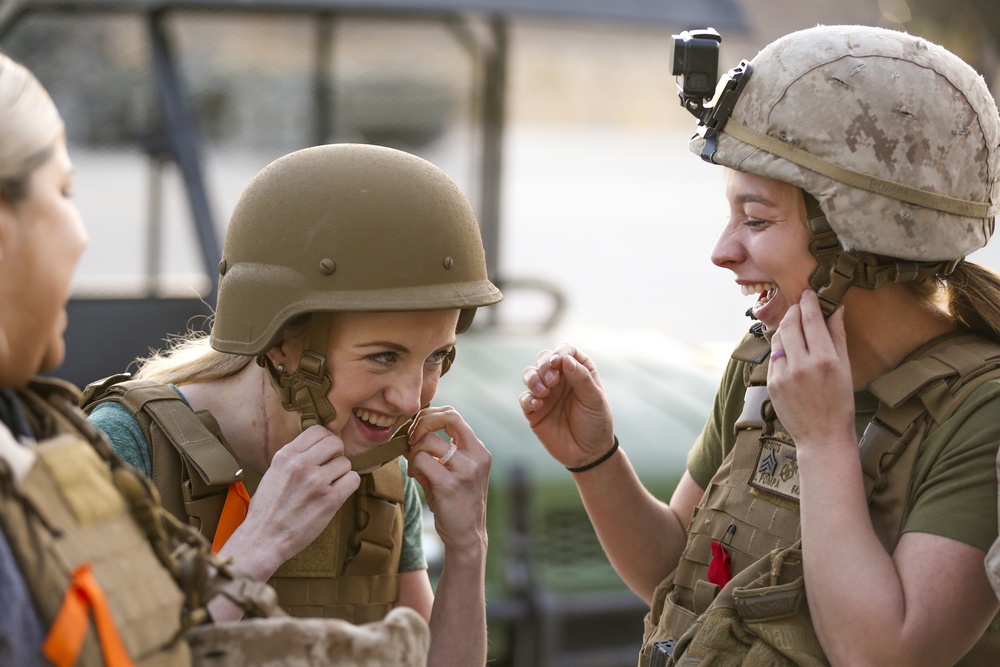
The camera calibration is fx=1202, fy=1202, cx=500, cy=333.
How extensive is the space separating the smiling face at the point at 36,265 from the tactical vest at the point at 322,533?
0.74 metres

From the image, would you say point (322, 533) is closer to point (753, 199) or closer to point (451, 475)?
point (451, 475)

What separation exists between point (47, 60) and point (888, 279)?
356 cm

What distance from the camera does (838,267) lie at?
2160 millimetres

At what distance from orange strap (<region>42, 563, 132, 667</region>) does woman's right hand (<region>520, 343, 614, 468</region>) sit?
51.0 inches

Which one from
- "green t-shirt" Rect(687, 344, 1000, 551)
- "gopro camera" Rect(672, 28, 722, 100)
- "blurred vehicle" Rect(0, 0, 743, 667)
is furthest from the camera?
"blurred vehicle" Rect(0, 0, 743, 667)

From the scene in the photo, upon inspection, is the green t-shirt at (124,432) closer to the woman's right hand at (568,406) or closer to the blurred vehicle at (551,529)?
the woman's right hand at (568,406)

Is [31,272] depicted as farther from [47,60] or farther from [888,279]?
[47,60]

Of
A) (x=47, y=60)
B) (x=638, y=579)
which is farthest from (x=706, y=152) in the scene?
(x=47, y=60)

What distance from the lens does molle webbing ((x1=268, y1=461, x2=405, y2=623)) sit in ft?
7.66

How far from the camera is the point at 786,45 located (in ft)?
7.44

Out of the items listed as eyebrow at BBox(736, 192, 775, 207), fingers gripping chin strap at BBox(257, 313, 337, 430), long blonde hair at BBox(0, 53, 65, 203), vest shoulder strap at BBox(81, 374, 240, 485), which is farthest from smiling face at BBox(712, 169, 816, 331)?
long blonde hair at BBox(0, 53, 65, 203)

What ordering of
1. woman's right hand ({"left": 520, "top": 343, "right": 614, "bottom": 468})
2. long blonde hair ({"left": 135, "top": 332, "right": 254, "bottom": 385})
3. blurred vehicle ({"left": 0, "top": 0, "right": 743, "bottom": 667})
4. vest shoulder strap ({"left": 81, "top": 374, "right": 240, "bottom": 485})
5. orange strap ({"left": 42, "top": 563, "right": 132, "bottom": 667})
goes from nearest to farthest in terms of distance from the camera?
orange strap ({"left": 42, "top": 563, "right": 132, "bottom": 667}), vest shoulder strap ({"left": 81, "top": 374, "right": 240, "bottom": 485}), long blonde hair ({"left": 135, "top": 332, "right": 254, "bottom": 385}), woman's right hand ({"left": 520, "top": 343, "right": 614, "bottom": 468}), blurred vehicle ({"left": 0, "top": 0, "right": 743, "bottom": 667})

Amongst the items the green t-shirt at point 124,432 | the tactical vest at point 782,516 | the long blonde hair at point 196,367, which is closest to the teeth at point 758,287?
the tactical vest at point 782,516

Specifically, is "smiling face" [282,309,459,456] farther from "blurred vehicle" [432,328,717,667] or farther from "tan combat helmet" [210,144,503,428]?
"blurred vehicle" [432,328,717,667]
